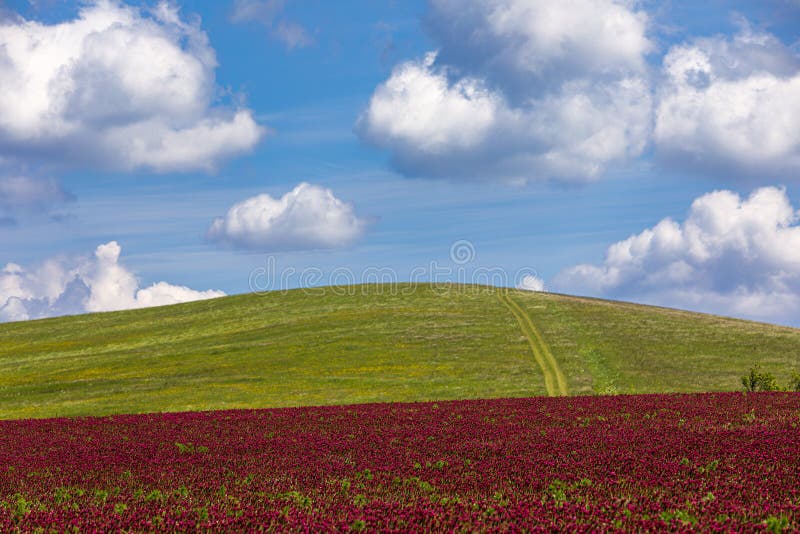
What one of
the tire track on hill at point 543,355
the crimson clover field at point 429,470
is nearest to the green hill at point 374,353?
the tire track on hill at point 543,355

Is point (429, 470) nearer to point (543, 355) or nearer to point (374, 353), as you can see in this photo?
point (543, 355)

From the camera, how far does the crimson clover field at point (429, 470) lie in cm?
1080

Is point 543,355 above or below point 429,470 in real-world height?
above

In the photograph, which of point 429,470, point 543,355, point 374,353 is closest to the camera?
point 429,470

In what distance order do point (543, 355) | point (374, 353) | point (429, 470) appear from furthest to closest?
point (374, 353) → point (543, 355) → point (429, 470)

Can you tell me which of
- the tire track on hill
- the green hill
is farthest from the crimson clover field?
the tire track on hill

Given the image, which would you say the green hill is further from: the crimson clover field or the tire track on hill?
the crimson clover field

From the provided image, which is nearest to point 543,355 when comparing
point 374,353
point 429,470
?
point 374,353

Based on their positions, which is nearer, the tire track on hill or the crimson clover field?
the crimson clover field

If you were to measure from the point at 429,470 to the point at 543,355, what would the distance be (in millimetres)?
43575

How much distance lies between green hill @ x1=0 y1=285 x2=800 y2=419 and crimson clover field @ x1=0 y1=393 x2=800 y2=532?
1749 centimetres

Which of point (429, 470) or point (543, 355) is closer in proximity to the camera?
point (429, 470)

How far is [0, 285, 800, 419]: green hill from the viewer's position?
4706 centimetres

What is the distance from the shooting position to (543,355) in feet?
190
